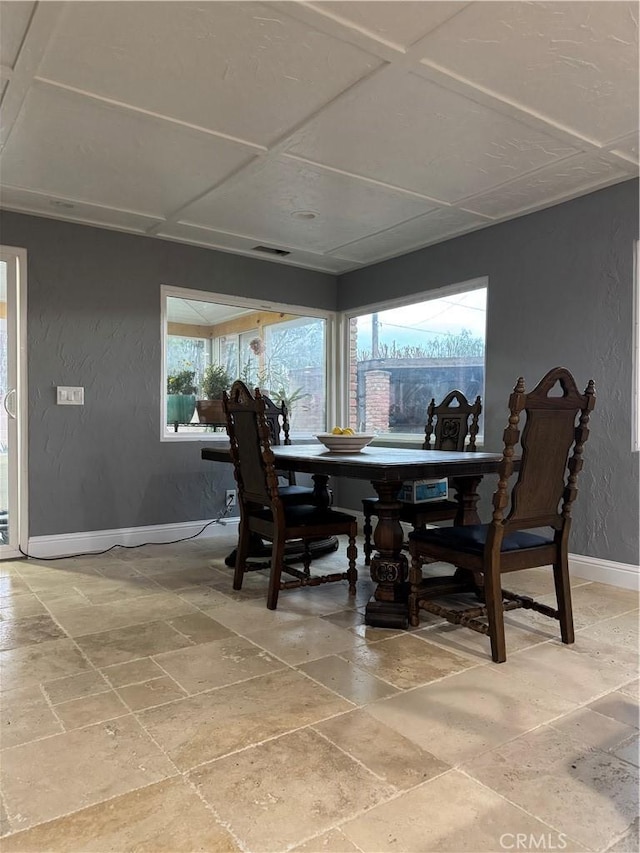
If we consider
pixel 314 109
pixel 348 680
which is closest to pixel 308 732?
pixel 348 680

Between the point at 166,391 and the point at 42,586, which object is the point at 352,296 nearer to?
the point at 166,391

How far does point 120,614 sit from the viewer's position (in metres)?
2.79

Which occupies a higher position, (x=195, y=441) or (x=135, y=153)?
(x=135, y=153)

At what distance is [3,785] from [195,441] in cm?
327

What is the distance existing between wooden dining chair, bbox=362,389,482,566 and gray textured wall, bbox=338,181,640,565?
36 centimetres

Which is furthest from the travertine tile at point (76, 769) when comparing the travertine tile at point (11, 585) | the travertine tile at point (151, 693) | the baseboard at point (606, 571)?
the baseboard at point (606, 571)

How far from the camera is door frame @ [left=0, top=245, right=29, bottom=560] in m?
3.86

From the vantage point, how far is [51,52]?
215 centimetres

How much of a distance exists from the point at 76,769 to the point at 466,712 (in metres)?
1.15

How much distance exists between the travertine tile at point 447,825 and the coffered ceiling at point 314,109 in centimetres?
235

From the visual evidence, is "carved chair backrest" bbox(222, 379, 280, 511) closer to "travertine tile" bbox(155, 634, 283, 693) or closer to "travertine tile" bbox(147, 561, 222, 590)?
"travertine tile" bbox(147, 561, 222, 590)

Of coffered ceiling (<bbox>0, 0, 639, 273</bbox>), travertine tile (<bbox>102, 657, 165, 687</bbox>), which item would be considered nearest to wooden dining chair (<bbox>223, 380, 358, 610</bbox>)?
travertine tile (<bbox>102, 657, 165, 687</bbox>)

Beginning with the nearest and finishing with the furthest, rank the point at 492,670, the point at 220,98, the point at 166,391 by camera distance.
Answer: the point at 492,670, the point at 220,98, the point at 166,391

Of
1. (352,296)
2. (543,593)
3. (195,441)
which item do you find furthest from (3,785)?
(352,296)
